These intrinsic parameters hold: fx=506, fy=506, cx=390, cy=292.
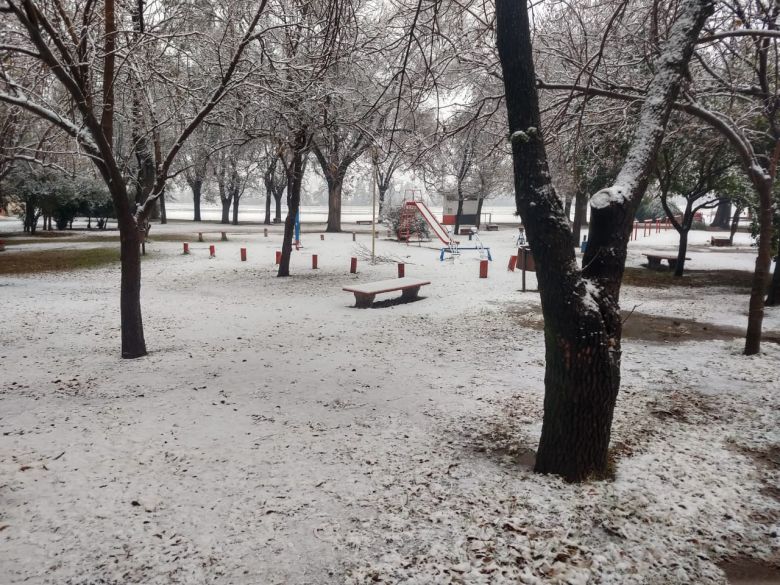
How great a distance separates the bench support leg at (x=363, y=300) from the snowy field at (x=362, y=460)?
170 cm

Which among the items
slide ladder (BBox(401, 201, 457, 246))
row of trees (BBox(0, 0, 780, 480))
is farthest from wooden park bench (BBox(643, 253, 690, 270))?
slide ladder (BBox(401, 201, 457, 246))

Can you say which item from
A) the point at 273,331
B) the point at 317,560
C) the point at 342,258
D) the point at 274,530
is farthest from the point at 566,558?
the point at 342,258

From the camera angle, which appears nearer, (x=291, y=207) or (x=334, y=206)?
(x=291, y=207)

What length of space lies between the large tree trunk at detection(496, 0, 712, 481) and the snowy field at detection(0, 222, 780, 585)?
0.57 metres

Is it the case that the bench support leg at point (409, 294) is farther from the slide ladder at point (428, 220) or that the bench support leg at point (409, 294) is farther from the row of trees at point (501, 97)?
the slide ladder at point (428, 220)

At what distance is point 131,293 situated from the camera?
22.7 feet

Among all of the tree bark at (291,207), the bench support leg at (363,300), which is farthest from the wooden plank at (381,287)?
the tree bark at (291,207)

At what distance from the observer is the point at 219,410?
541 cm

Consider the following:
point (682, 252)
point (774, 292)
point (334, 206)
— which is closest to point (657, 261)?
point (682, 252)

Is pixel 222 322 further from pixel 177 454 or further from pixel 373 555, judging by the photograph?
pixel 373 555

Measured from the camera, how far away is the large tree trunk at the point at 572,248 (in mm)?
3699

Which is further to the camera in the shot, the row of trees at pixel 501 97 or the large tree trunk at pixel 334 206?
the large tree trunk at pixel 334 206

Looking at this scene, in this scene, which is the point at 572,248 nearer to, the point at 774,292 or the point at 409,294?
the point at 409,294

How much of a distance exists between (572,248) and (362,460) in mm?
2478
